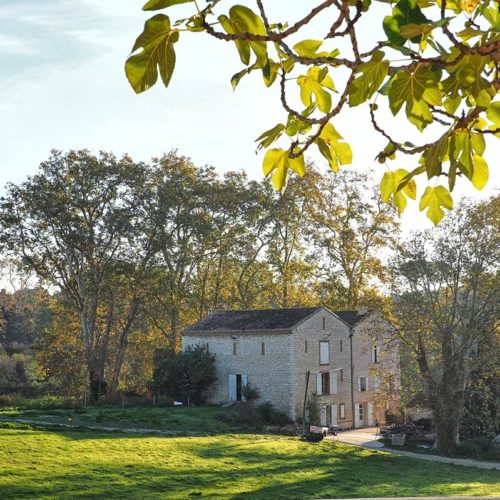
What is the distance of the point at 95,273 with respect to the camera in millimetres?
40125

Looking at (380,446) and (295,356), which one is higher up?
(295,356)

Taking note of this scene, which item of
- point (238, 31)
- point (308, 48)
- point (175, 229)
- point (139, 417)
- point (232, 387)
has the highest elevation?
point (175, 229)

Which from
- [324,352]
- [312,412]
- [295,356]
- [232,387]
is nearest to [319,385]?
[324,352]

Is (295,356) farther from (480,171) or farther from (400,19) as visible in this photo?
(400,19)

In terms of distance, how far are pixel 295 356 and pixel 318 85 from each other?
3545 centimetres

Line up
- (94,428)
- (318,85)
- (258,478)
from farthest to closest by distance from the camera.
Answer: (94,428)
(258,478)
(318,85)

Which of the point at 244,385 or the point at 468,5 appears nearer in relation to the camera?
the point at 468,5

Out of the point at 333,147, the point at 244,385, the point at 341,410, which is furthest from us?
the point at 341,410

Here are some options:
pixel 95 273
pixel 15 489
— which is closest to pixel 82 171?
pixel 95 273

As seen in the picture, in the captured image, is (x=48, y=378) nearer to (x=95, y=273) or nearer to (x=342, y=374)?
(x=95, y=273)

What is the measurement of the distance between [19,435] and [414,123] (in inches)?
930

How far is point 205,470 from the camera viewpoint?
21703 mm

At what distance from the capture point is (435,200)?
7.55 ft

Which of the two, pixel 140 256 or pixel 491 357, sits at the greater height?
pixel 140 256
